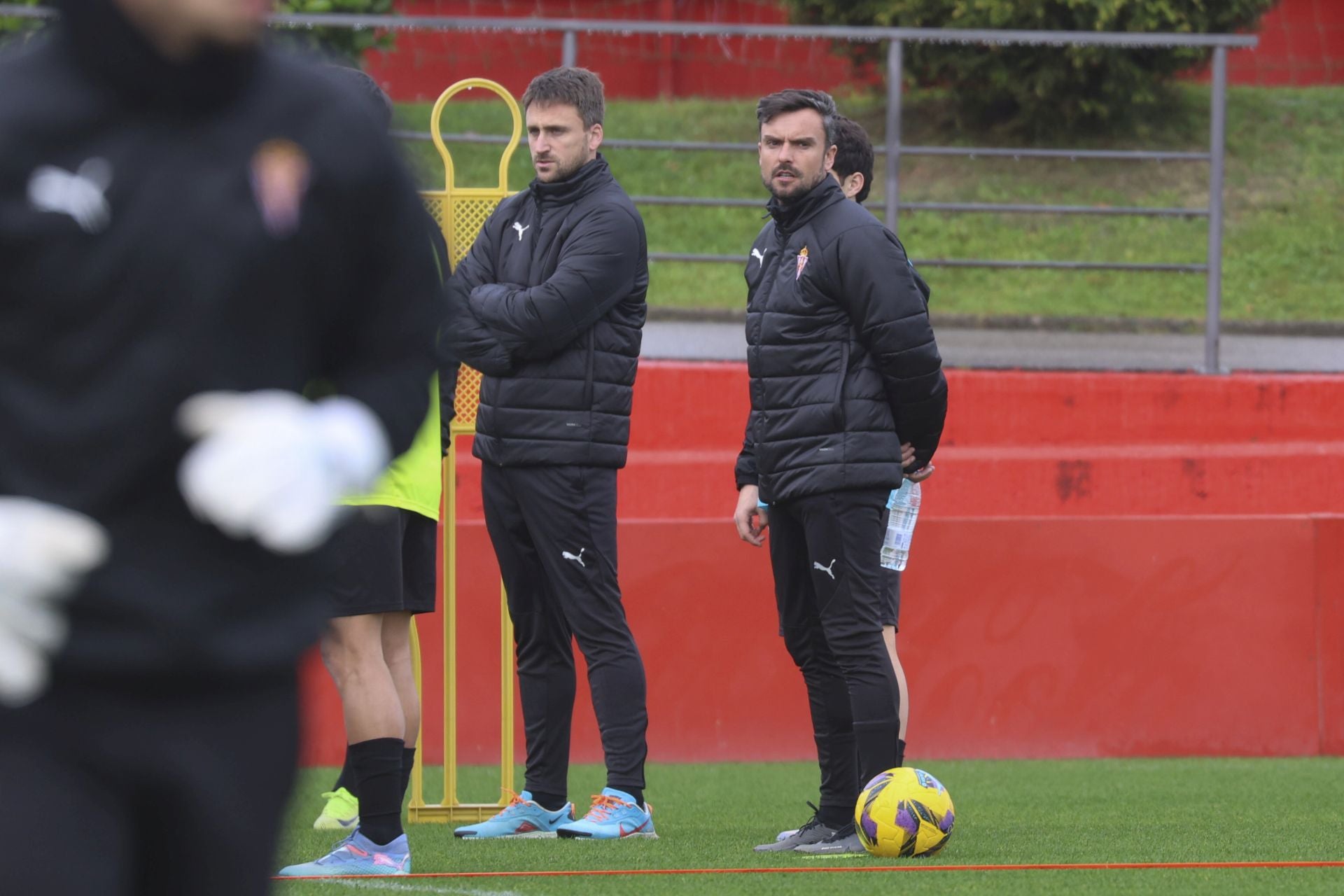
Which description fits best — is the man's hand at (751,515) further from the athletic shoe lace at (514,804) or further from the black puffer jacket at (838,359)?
the athletic shoe lace at (514,804)

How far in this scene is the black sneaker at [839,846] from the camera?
5.36 meters

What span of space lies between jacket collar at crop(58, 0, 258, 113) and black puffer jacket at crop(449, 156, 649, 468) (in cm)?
349

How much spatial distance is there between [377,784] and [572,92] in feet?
7.31

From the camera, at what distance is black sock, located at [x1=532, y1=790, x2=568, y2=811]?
232 inches

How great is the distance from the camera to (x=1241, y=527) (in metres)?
8.08

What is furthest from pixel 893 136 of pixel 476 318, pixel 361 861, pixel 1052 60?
pixel 1052 60

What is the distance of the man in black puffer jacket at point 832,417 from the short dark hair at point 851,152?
0.50 meters

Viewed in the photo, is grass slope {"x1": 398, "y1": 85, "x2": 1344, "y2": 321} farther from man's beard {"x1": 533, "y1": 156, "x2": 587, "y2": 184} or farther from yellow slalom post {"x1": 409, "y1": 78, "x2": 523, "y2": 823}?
man's beard {"x1": 533, "y1": 156, "x2": 587, "y2": 184}

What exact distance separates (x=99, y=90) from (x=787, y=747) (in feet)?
20.6

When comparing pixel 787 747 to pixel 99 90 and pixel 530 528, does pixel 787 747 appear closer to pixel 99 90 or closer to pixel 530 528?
pixel 530 528

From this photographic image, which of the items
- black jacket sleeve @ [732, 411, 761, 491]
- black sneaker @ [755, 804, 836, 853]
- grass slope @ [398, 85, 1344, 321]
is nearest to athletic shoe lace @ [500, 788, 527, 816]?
black sneaker @ [755, 804, 836, 853]

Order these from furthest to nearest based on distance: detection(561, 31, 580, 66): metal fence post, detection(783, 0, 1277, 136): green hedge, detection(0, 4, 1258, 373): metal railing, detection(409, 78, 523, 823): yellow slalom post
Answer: detection(783, 0, 1277, 136): green hedge
detection(0, 4, 1258, 373): metal railing
detection(561, 31, 580, 66): metal fence post
detection(409, 78, 523, 823): yellow slalom post

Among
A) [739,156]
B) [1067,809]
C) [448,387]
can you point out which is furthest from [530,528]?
[739,156]

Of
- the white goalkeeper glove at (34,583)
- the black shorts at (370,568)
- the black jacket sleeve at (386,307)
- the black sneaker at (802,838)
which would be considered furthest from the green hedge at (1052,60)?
the white goalkeeper glove at (34,583)
